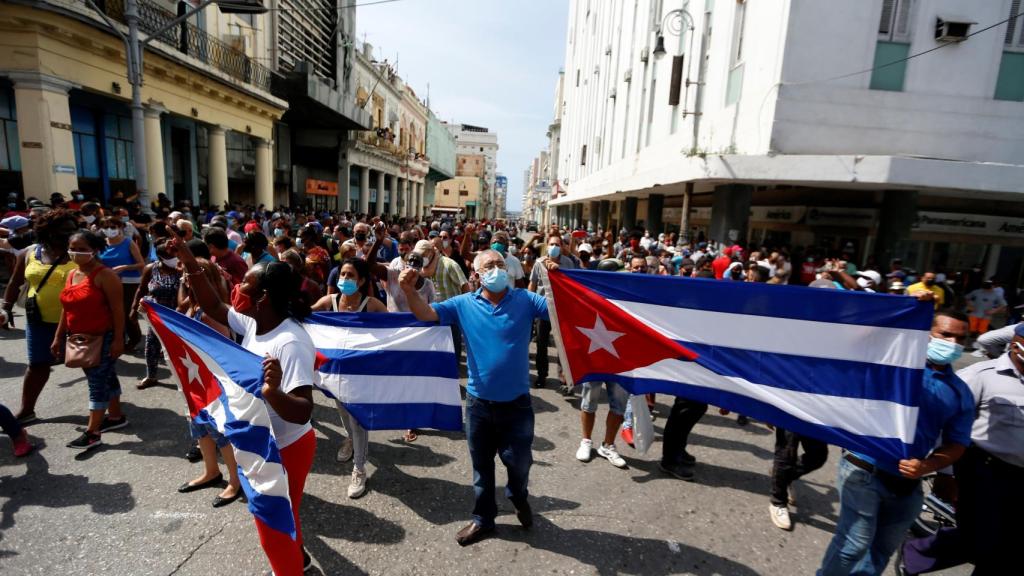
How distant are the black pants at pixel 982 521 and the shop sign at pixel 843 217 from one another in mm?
15330

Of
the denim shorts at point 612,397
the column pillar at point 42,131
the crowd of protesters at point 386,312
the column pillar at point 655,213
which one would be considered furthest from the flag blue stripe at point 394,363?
the column pillar at point 655,213

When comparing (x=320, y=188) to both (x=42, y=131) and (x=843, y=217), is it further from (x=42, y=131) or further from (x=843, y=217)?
(x=843, y=217)

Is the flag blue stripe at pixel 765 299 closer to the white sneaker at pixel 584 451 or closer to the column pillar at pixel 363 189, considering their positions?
the white sneaker at pixel 584 451

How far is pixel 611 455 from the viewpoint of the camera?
463cm

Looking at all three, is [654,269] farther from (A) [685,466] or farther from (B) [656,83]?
(B) [656,83]

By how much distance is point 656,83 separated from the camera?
19.8 meters

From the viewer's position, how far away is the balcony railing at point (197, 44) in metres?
13.0

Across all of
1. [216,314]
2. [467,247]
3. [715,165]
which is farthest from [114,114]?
[715,165]

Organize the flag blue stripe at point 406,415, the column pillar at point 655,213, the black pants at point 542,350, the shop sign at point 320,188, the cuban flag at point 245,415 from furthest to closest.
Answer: the shop sign at point 320,188
the column pillar at point 655,213
the black pants at point 542,350
the flag blue stripe at point 406,415
the cuban flag at point 245,415

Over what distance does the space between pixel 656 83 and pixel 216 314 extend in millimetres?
20115

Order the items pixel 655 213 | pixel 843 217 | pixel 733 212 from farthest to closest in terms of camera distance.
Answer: pixel 655 213
pixel 843 217
pixel 733 212

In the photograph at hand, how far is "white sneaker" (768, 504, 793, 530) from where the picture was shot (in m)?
3.77

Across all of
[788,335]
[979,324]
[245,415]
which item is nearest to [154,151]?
[245,415]

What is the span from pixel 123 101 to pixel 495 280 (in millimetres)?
16245
